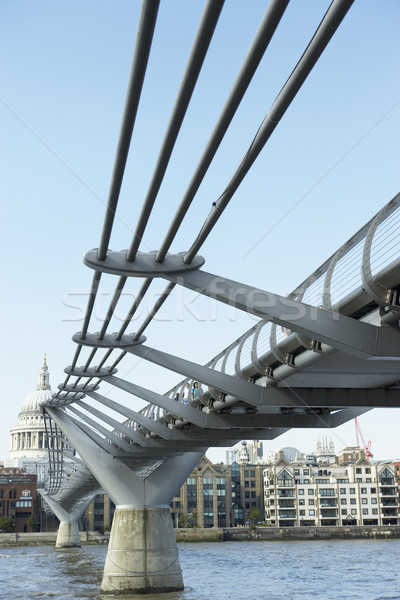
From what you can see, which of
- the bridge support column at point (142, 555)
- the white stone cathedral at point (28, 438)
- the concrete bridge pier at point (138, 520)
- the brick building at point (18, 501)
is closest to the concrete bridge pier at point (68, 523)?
the brick building at point (18, 501)

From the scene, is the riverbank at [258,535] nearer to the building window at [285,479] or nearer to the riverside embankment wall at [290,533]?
the riverside embankment wall at [290,533]

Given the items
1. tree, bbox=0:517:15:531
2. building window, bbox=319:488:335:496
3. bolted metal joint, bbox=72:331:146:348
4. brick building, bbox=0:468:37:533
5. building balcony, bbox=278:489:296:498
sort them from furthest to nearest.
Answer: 1. brick building, bbox=0:468:37:533
2. building balcony, bbox=278:489:296:498
3. building window, bbox=319:488:335:496
4. tree, bbox=0:517:15:531
5. bolted metal joint, bbox=72:331:146:348

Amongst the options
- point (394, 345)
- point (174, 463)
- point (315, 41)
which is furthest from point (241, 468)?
point (315, 41)

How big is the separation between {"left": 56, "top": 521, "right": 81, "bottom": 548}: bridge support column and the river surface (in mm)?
20922

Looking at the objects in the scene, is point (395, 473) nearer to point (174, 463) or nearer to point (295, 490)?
point (295, 490)

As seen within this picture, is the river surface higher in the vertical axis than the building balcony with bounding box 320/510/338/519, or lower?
lower

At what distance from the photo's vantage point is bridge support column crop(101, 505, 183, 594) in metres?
30.3

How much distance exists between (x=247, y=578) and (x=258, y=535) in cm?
5718

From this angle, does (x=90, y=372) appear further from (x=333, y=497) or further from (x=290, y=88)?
(x=333, y=497)

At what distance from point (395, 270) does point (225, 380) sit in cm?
Answer: 883

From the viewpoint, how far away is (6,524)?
101188mm

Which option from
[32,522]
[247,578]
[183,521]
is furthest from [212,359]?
[32,522]

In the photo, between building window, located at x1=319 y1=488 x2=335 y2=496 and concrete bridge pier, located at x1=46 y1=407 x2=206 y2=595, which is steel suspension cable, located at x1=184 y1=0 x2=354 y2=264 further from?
building window, located at x1=319 y1=488 x2=335 y2=496

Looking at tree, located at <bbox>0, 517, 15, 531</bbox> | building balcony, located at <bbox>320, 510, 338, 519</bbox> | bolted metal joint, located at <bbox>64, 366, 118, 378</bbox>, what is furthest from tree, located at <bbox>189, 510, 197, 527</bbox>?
bolted metal joint, located at <bbox>64, 366, 118, 378</bbox>
